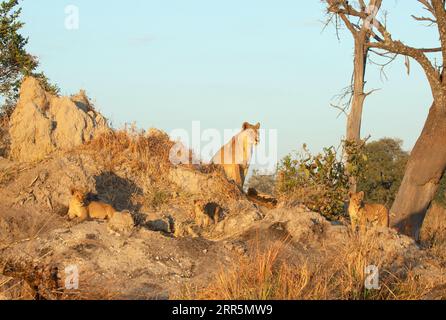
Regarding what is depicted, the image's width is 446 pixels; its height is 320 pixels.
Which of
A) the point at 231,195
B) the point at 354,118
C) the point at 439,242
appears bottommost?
the point at 439,242

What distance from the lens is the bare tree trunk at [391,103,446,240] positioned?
18.4m

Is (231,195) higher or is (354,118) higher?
(354,118)

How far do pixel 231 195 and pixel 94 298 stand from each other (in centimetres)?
477

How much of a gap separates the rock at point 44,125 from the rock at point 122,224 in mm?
3483

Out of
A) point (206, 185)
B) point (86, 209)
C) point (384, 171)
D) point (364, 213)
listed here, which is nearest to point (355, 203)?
point (364, 213)

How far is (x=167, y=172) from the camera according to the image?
582 inches

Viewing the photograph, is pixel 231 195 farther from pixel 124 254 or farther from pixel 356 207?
pixel 124 254

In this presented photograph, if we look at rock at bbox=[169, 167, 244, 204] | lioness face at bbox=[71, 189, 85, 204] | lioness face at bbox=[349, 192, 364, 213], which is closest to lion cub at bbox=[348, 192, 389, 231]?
lioness face at bbox=[349, 192, 364, 213]

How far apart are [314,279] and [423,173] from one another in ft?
29.6

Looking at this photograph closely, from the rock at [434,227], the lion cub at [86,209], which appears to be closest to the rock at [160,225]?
the lion cub at [86,209]

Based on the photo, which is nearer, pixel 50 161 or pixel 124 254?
pixel 124 254

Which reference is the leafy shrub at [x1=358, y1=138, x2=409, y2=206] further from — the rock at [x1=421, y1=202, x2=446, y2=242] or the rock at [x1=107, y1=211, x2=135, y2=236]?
the rock at [x1=107, y1=211, x2=135, y2=236]

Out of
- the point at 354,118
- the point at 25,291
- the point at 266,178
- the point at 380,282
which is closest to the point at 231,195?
the point at 380,282

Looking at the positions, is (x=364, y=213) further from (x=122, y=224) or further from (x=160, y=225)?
(x=122, y=224)
